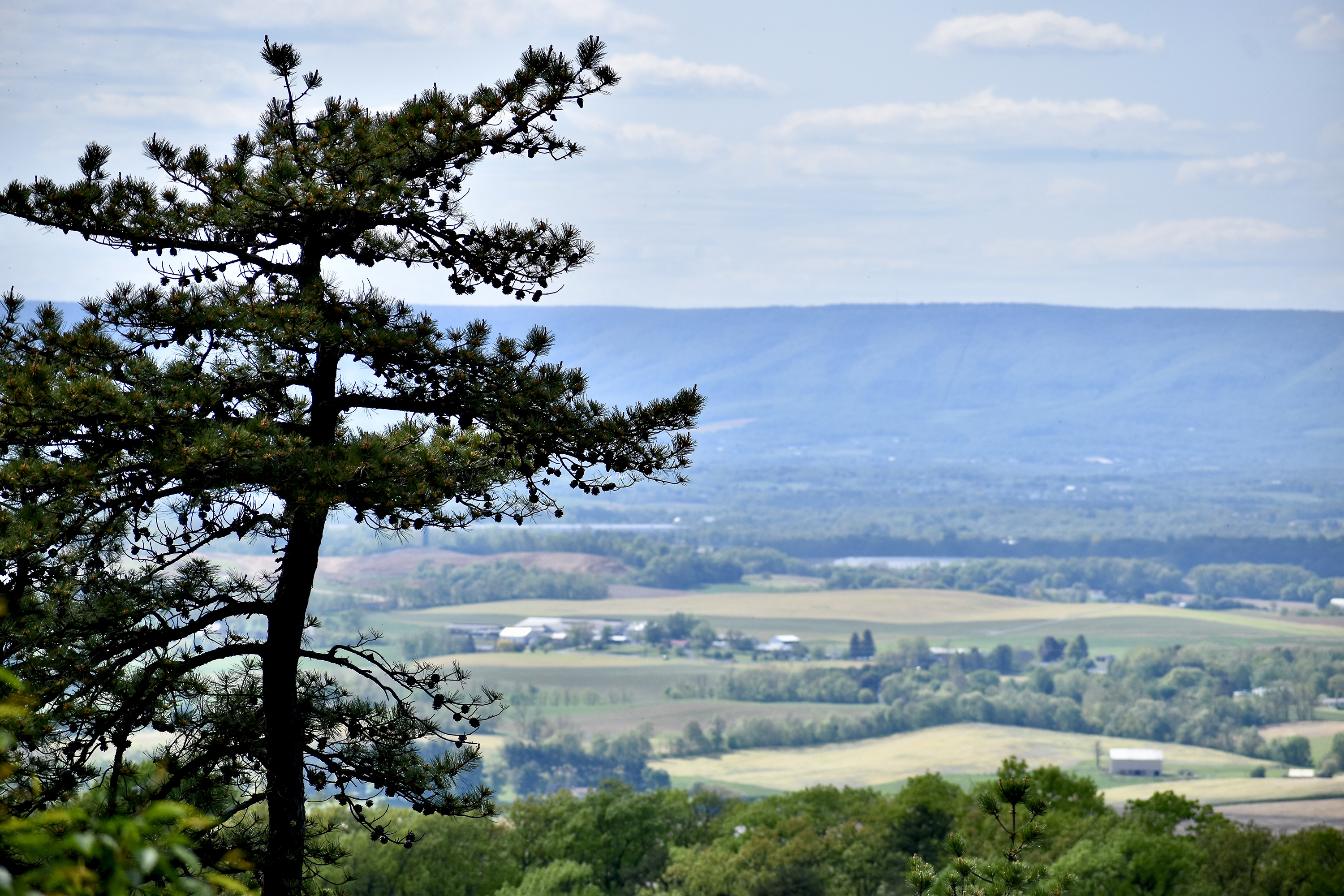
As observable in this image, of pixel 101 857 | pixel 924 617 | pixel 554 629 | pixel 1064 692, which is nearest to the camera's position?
pixel 101 857

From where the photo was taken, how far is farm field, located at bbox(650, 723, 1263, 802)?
87.9 metres

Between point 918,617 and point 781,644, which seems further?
point 918,617

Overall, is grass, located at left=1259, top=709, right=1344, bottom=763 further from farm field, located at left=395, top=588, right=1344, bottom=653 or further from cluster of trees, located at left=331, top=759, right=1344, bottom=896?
cluster of trees, located at left=331, top=759, right=1344, bottom=896

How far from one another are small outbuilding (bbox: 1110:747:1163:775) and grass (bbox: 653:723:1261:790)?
2529mm

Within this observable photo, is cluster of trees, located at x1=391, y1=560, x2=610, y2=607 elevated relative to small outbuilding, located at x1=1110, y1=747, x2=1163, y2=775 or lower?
elevated

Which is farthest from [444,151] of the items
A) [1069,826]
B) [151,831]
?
[1069,826]

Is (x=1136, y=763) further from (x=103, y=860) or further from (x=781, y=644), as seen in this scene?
(x=103, y=860)

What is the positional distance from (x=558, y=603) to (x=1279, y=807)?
11896cm

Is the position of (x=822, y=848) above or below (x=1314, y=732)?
above

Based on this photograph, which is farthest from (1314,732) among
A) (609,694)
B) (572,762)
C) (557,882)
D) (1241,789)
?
(557,882)

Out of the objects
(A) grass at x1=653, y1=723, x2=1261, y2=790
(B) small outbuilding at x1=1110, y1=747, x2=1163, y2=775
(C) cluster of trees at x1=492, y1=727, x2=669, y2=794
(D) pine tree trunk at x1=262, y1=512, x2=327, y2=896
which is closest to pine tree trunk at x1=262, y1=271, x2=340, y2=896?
(D) pine tree trunk at x1=262, y1=512, x2=327, y2=896

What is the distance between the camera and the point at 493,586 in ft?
598

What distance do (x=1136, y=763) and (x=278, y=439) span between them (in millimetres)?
96765

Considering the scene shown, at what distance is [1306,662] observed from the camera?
137000 mm
